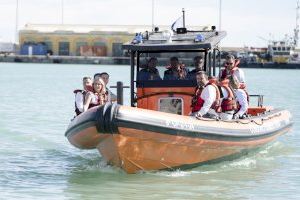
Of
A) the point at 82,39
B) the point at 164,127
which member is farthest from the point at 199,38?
the point at 82,39

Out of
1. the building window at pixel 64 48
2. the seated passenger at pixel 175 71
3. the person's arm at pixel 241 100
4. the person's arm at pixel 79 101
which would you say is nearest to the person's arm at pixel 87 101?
the person's arm at pixel 79 101

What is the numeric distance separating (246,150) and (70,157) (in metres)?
3.21

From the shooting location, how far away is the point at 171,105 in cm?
1497

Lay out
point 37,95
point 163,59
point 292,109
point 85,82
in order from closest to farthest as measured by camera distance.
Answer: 1. point 85,82
2. point 163,59
3. point 292,109
4. point 37,95

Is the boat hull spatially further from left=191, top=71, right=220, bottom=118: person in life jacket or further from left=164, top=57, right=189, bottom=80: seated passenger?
left=164, top=57, right=189, bottom=80: seated passenger

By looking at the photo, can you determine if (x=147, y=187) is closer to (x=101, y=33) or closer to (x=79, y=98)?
(x=79, y=98)

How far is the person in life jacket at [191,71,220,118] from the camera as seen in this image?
45.7ft

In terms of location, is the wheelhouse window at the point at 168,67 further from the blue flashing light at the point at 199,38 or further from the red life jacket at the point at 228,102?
the red life jacket at the point at 228,102

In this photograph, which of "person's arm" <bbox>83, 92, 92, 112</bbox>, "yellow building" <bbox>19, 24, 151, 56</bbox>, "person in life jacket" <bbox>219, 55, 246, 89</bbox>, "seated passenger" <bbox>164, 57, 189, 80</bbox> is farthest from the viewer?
"yellow building" <bbox>19, 24, 151, 56</bbox>

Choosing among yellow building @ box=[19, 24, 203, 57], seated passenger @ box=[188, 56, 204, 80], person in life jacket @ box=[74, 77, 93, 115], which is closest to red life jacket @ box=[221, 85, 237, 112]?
seated passenger @ box=[188, 56, 204, 80]

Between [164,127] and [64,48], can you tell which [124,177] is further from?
[64,48]

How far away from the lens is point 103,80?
49.4ft

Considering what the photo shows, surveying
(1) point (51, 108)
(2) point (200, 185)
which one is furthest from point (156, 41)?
(1) point (51, 108)

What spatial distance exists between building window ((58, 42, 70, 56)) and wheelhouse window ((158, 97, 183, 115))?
90.6 meters
